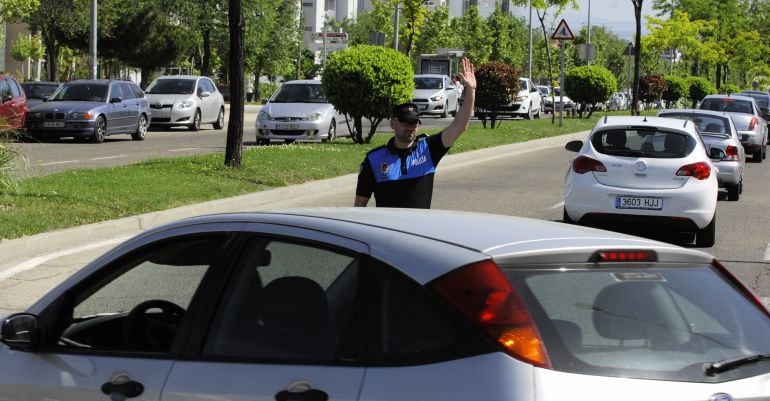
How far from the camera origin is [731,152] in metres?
19.7

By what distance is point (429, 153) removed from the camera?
758cm

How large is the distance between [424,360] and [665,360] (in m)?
0.69

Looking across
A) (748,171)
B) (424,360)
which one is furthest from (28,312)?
(748,171)

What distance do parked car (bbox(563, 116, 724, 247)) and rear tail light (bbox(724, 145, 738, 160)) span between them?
5.82m

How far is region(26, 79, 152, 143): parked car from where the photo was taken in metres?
27.6

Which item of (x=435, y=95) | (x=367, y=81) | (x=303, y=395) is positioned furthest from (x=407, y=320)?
(x=435, y=95)

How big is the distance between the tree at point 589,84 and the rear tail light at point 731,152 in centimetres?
2679

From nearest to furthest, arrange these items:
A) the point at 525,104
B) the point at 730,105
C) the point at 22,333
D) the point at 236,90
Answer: the point at 22,333 < the point at 236,90 < the point at 730,105 < the point at 525,104

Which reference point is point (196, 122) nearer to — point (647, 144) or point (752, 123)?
point (752, 123)

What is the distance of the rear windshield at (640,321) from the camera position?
131 inches

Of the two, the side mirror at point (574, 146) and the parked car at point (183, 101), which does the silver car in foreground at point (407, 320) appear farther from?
the parked car at point (183, 101)

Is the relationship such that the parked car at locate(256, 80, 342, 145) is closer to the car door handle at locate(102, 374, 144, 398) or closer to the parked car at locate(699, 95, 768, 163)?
the parked car at locate(699, 95, 768, 163)

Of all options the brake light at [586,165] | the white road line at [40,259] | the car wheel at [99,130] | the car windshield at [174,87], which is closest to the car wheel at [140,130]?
the car wheel at [99,130]

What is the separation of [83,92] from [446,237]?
26.6m
